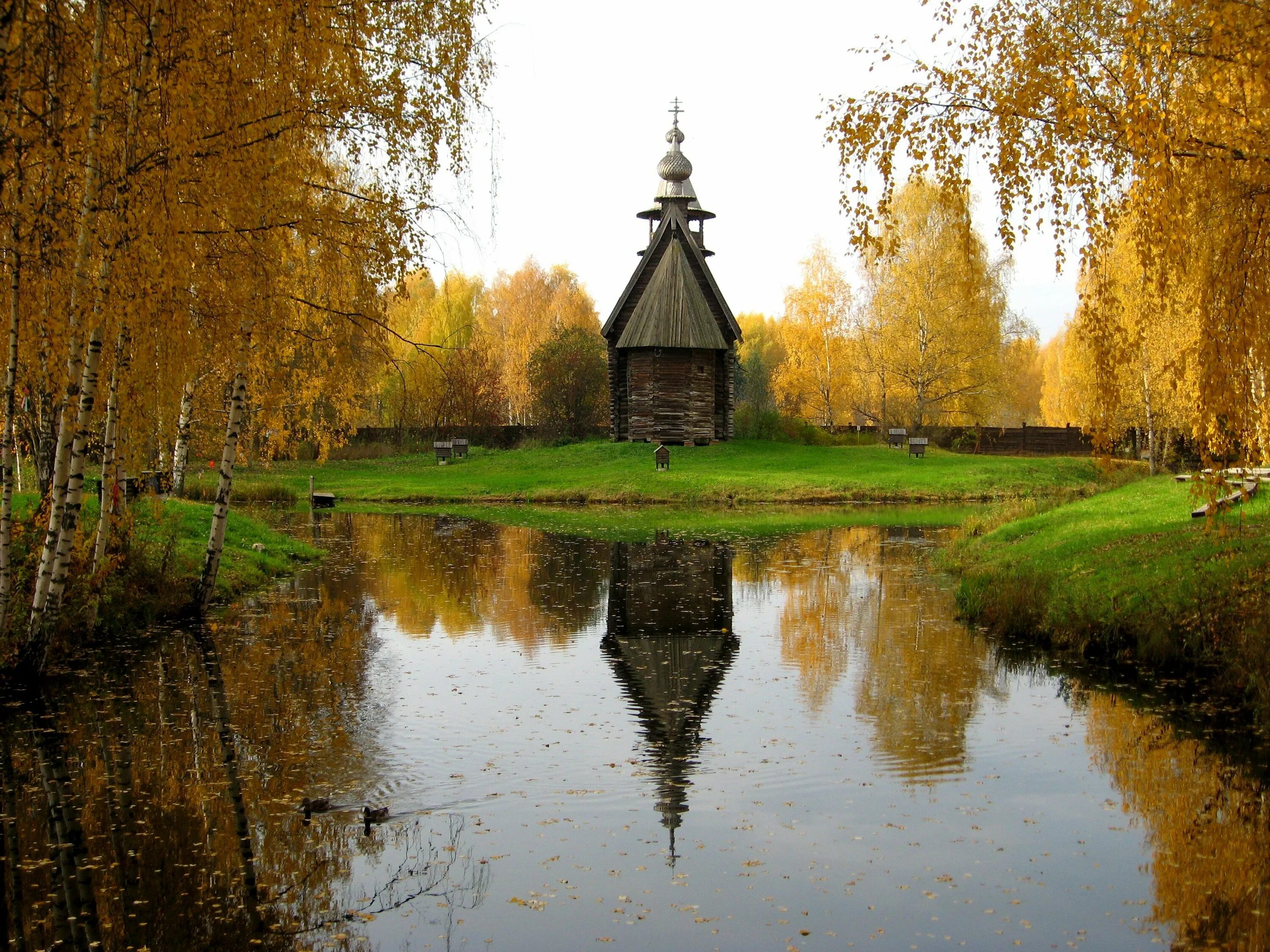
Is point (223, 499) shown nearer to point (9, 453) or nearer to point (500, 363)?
point (9, 453)

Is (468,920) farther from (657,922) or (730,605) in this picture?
(730,605)

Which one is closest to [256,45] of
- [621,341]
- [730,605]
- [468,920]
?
[468,920]

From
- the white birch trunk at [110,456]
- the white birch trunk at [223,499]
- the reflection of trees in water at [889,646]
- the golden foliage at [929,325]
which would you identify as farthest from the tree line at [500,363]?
the white birch trunk at [110,456]

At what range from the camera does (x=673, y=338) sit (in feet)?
142

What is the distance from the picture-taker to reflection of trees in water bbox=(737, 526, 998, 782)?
999cm

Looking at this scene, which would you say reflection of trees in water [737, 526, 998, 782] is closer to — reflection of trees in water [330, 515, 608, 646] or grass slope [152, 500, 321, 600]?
reflection of trees in water [330, 515, 608, 646]

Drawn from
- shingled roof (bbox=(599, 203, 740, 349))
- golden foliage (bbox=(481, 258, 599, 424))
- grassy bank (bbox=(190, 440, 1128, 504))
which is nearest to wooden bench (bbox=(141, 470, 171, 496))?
grassy bank (bbox=(190, 440, 1128, 504))

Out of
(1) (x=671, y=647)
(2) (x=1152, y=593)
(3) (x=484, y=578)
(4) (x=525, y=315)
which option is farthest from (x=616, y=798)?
(4) (x=525, y=315)

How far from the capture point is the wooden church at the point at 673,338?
43.9 metres

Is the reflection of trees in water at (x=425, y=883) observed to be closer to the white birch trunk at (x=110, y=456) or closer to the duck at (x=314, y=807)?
the duck at (x=314, y=807)

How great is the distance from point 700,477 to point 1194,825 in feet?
100

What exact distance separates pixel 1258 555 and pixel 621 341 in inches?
1301

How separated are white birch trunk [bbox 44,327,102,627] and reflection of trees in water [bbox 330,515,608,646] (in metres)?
4.86

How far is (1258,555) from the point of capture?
40.5 ft
